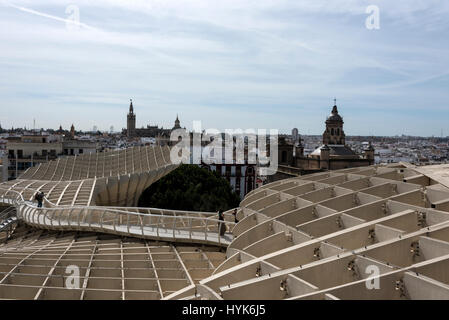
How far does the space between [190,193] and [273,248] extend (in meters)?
39.8

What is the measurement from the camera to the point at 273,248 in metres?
15.0

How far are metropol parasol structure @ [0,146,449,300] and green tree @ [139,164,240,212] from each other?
84.8ft

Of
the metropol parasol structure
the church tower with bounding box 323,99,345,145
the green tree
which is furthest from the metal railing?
the church tower with bounding box 323,99,345,145

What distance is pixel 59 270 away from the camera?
1606 centimetres

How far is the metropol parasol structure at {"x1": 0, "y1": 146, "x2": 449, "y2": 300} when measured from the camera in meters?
10.7

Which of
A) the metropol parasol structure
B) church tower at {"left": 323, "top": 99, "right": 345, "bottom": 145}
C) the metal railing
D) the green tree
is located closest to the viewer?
the metropol parasol structure

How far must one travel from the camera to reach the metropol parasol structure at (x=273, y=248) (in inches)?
422

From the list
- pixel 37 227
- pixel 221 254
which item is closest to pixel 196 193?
pixel 37 227

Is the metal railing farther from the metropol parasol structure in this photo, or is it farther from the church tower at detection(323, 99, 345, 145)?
the church tower at detection(323, 99, 345, 145)

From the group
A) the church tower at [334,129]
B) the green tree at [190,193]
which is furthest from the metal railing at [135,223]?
the church tower at [334,129]

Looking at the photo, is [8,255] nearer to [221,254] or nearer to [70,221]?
[70,221]

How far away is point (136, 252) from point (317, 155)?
82029mm

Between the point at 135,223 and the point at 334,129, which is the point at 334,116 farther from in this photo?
the point at 135,223

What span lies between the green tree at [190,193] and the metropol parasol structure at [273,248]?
25.8 m
